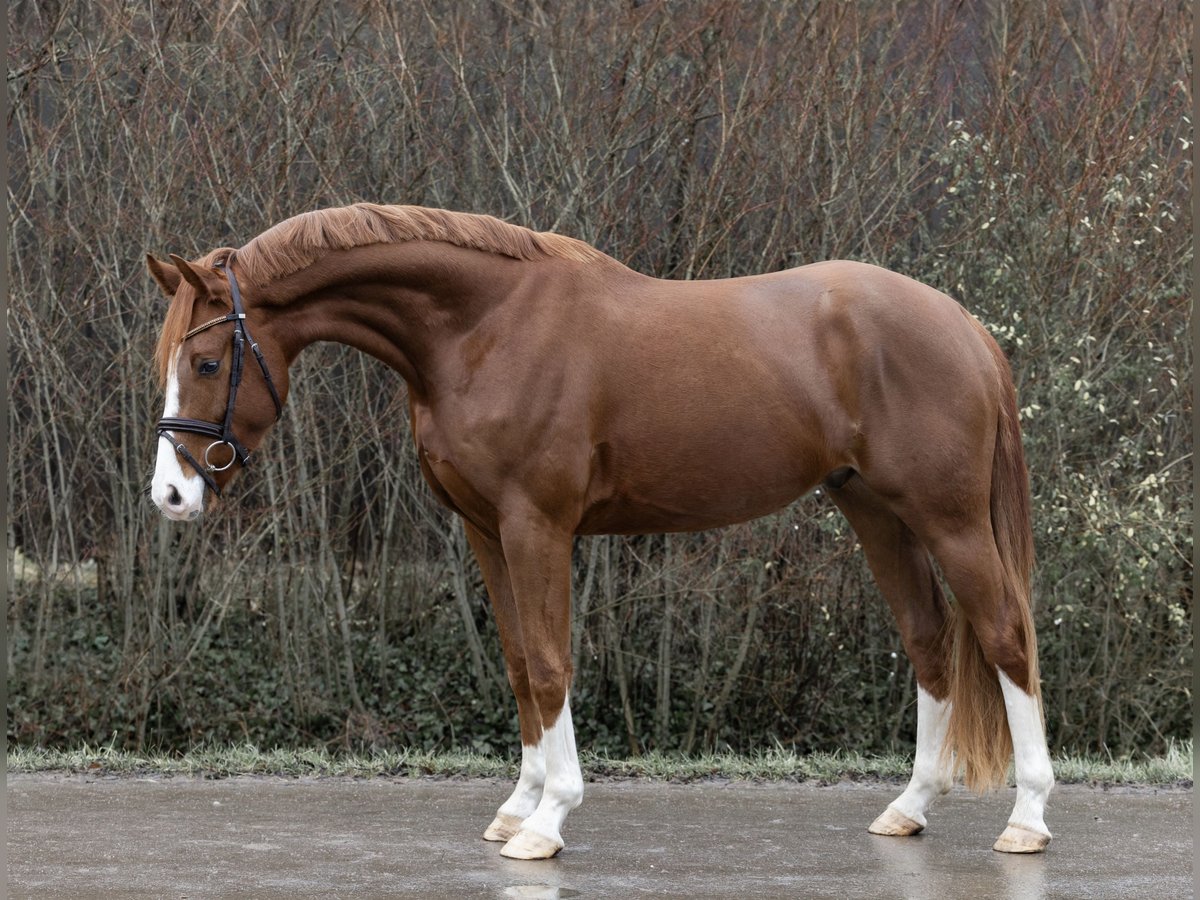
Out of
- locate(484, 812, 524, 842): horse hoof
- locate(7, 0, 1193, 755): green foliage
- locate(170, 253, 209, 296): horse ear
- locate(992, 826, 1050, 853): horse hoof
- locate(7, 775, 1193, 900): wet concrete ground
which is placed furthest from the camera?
locate(7, 0, 1193, 755): green foliage

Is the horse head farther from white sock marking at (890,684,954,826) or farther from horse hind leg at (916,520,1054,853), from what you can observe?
white sock marking at (890,684,954,826)

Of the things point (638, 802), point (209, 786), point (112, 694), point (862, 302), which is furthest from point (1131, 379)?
point (112, 694)

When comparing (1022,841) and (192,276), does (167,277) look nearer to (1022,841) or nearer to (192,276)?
(192,276)

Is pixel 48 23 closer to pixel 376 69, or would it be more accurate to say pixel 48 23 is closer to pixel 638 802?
pixel 376 69

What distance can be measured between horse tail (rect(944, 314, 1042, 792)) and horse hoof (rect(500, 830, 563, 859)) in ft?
4.80

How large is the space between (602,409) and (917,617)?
4.79 feet

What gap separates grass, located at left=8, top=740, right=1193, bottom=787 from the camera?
5922 mm

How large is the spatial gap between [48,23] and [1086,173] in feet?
17.9

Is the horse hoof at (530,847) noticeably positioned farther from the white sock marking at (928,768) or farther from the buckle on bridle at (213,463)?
the buckle on bridle at (213,463)

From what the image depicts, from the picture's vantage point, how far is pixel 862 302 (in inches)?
184

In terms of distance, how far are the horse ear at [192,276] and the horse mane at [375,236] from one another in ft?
0.53

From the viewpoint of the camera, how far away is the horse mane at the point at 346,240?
4.36 m

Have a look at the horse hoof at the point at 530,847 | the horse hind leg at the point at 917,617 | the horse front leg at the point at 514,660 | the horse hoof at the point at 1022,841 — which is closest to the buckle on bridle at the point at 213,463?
the horse front leg at the point at 514,660

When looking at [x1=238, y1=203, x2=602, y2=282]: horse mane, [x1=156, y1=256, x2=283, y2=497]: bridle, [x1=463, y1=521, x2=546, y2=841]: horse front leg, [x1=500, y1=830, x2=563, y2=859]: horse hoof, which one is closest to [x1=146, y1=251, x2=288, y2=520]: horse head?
[x1=156, y1=256, x2=283, y2=497]: bridle
